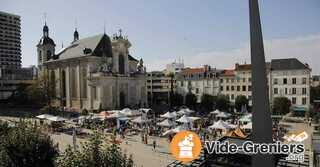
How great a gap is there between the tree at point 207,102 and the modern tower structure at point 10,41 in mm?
100401

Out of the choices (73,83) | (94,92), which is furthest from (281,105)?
(73,83)

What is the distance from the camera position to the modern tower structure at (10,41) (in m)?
128

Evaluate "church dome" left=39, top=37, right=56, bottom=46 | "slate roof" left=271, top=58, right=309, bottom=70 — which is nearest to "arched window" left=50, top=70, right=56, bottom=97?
"church dome" left=39, top=37, right=56, bottom=46

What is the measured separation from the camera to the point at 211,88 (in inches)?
2416

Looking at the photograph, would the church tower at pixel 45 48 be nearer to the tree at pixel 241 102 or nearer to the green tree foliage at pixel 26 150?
the tree at pixel 241 102

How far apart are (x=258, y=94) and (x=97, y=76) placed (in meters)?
46.7

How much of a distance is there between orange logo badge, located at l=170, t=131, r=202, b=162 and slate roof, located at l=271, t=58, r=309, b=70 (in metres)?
34.0

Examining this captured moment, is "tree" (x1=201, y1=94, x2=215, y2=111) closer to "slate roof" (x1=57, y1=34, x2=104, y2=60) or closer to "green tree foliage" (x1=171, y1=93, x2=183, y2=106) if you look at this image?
"green tree foliage" (x1=171, y1=93, x2=183, y2=106)

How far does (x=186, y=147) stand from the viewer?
19891mm

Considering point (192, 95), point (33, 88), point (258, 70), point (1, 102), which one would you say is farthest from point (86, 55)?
point (258, 70)

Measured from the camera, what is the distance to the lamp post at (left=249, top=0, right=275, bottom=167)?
814cm

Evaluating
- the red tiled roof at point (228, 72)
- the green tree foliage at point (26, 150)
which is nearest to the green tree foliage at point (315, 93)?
the red tiled roof at point (228, 72)

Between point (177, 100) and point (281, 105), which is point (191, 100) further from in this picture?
point (281, 105)

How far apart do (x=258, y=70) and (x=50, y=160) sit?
1102 centimetres
